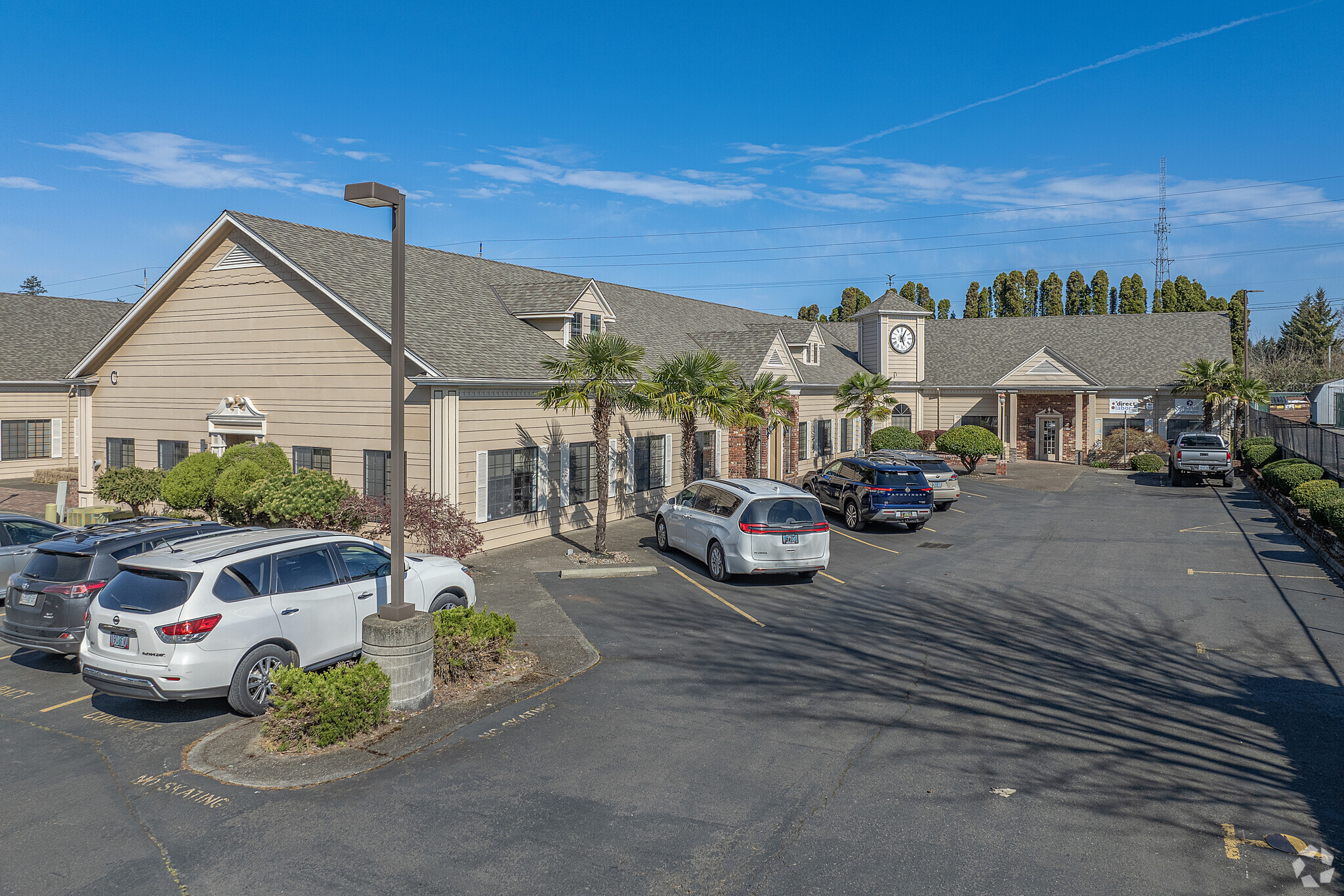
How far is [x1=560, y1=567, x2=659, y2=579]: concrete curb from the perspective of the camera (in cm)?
1678

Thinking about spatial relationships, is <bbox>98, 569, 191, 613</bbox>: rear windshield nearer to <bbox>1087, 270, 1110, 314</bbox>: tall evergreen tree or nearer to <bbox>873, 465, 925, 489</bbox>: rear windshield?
<bbox>873, 465, 925, 489</bbox>: rear windshield

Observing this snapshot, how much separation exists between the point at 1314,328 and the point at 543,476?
94515 millimetres

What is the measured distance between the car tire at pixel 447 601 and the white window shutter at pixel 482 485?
6.84 metres

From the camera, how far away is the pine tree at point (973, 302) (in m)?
84.3

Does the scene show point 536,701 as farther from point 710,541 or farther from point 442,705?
point 710,541

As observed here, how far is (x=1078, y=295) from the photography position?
8294 centimetres

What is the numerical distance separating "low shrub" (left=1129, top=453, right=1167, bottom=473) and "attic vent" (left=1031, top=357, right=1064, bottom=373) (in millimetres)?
6417

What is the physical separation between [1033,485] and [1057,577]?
59.6 ft

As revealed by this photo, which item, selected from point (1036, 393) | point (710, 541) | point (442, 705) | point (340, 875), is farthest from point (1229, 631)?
point (1036, 393)

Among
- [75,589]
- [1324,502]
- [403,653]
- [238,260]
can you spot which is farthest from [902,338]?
[75,589]

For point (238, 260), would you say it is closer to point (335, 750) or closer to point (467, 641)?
point (467, 641)

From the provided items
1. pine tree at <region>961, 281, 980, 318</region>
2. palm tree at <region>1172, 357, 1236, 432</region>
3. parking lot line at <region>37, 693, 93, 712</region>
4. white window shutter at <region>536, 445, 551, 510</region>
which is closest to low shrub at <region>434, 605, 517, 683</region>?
parking lot line at <region>37, 693, 93, 712</region>

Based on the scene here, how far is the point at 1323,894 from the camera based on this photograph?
5.77m

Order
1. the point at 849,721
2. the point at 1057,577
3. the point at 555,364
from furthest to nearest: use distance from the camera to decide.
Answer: the point at 555,364
the point at 1057,577
the point at 849,721
